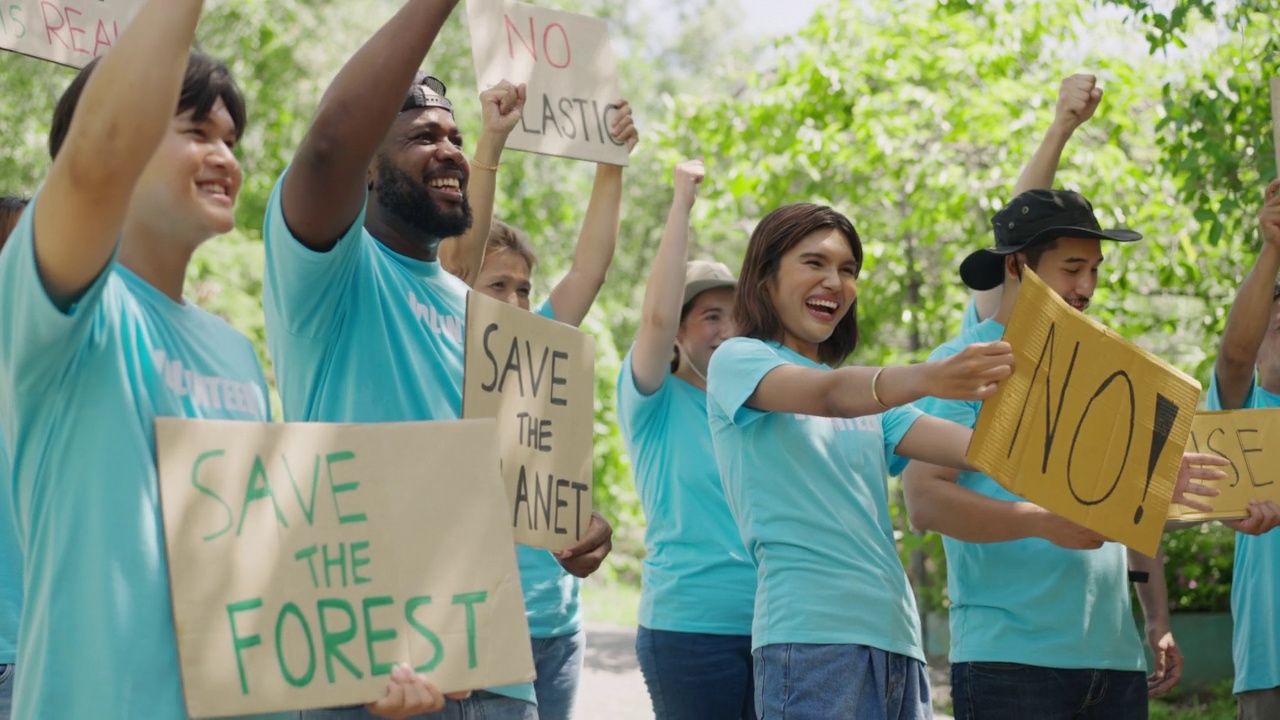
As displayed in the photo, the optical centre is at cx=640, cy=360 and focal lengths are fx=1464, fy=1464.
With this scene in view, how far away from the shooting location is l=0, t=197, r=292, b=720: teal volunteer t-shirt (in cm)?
205

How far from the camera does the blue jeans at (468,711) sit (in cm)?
269

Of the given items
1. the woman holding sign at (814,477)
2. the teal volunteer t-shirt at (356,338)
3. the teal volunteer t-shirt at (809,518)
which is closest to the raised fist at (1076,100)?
the woman holding sign at (814,477)

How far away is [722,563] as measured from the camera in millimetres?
4398

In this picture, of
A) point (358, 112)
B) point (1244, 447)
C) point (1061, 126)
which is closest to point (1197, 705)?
point (1244, 447)

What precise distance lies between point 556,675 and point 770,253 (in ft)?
4.94

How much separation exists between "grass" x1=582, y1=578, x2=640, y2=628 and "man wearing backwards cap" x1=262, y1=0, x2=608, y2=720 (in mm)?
9717

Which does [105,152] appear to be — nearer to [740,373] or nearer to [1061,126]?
[740,373]

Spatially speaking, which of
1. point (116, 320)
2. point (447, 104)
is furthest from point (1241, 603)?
point (116, 320)

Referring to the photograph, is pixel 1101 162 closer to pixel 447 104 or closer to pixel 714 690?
pixel 714 690

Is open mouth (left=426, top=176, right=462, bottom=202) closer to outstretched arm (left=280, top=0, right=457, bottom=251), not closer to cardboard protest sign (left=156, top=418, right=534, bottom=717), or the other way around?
outstretched arm (left=280, top=0, right=457, bottom=251)

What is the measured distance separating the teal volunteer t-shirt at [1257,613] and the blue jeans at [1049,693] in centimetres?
77

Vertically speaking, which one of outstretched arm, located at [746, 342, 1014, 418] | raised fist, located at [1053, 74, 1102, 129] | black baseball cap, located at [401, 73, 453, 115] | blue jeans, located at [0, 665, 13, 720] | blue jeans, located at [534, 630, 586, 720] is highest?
raised fist, located at [1053, 74, 1102, 129]

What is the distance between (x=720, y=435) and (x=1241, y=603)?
1.99 metres

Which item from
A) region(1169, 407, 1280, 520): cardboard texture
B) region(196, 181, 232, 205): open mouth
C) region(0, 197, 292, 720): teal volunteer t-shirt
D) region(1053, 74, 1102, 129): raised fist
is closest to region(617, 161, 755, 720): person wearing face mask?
region(1053, 74, 1102, 129): raised fist
